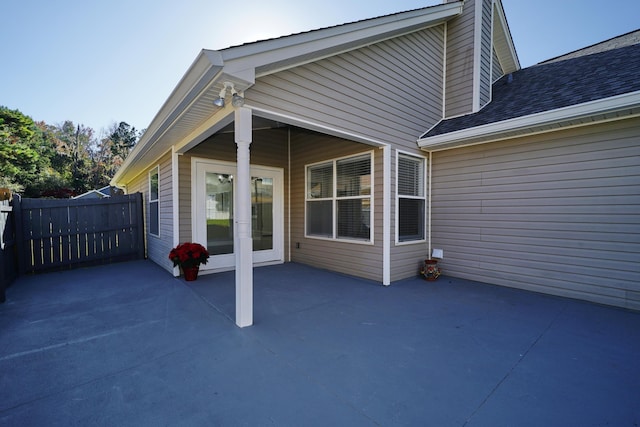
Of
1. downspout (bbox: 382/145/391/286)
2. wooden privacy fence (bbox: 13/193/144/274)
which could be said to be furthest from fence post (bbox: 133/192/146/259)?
downspout (bbox: 382/145/391/286)

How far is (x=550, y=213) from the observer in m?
3.95

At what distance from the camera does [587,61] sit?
5.08 m

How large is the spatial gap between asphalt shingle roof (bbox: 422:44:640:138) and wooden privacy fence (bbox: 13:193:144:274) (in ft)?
24.0

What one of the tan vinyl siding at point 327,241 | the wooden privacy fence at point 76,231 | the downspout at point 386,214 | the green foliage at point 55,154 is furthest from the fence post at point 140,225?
the green foliage at point 55,154

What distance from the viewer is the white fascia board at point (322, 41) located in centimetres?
257

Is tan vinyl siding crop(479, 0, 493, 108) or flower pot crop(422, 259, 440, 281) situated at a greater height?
tan vinyl siding crop(479, 0, 493, 108)

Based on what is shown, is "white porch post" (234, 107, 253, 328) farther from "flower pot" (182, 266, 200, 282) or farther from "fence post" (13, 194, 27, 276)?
"fence post" (13, 194, 27, 276)

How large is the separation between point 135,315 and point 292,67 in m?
3.47

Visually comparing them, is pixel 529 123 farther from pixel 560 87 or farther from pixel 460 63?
pixel 460 63

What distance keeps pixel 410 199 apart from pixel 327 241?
1.79 metres

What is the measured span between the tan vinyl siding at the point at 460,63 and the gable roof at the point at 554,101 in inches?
13.5

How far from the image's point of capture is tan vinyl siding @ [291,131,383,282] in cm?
457

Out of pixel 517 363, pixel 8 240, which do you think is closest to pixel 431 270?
pixel 517 363

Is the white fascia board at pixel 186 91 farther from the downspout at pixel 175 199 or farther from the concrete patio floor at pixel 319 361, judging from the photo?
the concrete patio floor at pixel 319 361
